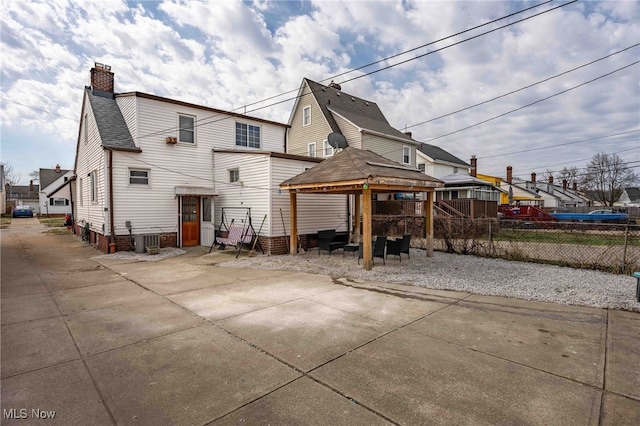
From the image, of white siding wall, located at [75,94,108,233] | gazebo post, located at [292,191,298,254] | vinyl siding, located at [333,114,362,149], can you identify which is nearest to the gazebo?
gazebo post, located at [292,191,298,254]

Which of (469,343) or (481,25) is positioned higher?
(481,25)

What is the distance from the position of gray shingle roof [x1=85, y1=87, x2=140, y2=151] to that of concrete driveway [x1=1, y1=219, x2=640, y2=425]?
7.38 meters

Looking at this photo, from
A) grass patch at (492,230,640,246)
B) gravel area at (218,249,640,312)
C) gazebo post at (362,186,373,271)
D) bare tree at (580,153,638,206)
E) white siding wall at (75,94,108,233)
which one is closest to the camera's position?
gravel area at (218,249,640,312)

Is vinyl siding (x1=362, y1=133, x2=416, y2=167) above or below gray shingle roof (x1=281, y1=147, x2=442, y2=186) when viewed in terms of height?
above

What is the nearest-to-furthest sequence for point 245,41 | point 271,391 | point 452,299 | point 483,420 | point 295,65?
1. point 483,420
2. point 271,391
3. point 452,299
4. point 245,41
5. point 295,65

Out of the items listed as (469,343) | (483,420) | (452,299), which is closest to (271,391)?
(483,420)

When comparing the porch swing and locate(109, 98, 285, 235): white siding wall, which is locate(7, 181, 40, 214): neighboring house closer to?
locate(109, 98, 285, 235): white siding wall

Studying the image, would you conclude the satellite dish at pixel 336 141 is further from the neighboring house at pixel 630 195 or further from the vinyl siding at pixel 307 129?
the neighboring house at pixel 630 195

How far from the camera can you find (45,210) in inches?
1722

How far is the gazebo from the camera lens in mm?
8438

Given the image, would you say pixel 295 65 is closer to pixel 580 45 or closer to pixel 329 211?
pixel 329 211

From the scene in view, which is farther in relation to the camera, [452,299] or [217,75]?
[217,75]

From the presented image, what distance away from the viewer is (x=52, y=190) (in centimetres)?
4488

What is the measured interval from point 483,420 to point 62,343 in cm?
490
